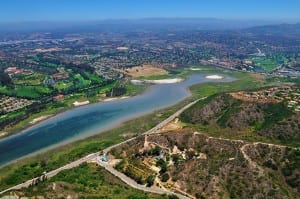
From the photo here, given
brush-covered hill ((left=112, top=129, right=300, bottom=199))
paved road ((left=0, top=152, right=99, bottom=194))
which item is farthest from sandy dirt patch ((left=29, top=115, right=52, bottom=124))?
brush-covered hill ((left=112, top=129, right=300, bottom=199))

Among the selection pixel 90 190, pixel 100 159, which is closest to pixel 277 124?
pixel 100 159

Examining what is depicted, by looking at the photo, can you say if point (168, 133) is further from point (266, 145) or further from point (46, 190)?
point (46, 190)

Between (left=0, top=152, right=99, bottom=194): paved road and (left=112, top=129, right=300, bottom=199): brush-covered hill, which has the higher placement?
(left=112, top=129, right=300, bottom=199): brush-covered hill

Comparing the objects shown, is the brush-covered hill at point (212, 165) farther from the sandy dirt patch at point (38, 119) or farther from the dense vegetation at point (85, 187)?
the sandy dirt patch at point (38, 119)

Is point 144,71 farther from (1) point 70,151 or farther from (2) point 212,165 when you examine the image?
(2) point 212,165

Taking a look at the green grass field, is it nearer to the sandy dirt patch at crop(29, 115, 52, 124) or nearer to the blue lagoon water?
the blue lagoon water

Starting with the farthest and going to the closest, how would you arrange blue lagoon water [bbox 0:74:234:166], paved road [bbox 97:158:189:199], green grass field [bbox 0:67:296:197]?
blue lagoon water [bbox 0:74:234:166] → green grass field [bbox 0:67:296:197] → paved road [bbox 97:158:189:199]
